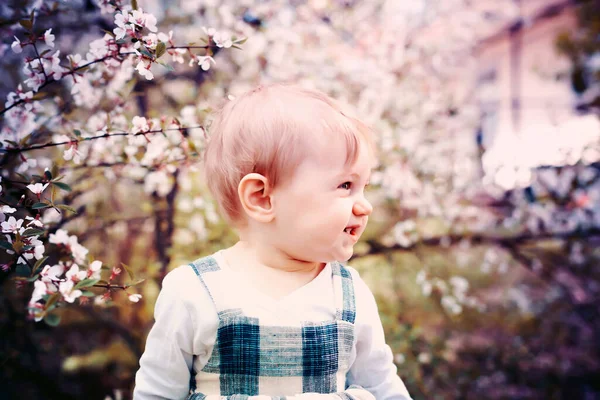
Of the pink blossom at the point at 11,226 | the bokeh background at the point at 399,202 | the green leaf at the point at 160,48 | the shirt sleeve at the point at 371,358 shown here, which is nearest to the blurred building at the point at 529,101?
the bokeh background at the point at 399,202

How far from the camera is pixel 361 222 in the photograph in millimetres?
1139

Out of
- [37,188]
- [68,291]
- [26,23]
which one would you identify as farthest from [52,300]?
[26,23]

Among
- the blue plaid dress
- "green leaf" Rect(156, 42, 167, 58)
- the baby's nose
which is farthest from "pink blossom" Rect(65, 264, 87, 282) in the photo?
the baby's nose

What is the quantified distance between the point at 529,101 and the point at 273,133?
7.61 metres

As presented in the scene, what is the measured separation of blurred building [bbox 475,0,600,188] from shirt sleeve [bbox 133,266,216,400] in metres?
2.42

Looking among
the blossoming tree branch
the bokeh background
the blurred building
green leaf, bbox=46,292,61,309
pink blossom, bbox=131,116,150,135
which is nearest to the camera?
green leaf, bbox=46,292,61,309

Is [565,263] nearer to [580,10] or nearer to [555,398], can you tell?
[555,398]

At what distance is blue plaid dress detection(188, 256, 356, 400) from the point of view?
1.06 meters

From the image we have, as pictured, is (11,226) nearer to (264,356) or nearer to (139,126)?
(139,126)

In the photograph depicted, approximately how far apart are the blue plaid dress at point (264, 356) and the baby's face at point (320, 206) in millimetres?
154

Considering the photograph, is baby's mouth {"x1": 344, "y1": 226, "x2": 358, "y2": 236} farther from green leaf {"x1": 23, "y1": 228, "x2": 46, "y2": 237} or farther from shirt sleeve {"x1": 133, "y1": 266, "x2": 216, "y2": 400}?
green leaf {"x1": 23, "y1": 228, "x2": 46, "y2": 237}

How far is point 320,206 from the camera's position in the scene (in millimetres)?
1076

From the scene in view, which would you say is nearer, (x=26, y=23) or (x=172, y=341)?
(x=172, y=341)

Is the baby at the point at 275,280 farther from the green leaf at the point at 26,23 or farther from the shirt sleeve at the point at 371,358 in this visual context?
the green leaf at the point at 26,23
